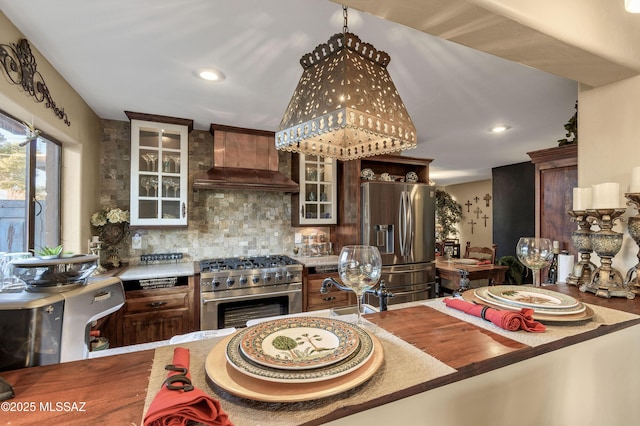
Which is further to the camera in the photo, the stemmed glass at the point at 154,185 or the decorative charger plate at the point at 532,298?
the stemmed glass at the point at 154,185

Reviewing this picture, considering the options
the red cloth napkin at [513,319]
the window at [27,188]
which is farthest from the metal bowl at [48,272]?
the window at [27,188]

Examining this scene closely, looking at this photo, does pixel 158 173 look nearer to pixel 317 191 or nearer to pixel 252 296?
pixel 252 296

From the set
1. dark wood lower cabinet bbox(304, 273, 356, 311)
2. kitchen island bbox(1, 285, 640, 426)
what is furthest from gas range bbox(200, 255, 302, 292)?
kitchen island bbox(1, 285, 640, 426)

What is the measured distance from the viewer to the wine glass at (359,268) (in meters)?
0.86

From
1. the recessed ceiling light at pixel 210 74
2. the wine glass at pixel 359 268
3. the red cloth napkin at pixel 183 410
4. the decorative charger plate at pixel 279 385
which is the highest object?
the recessed ceiling light at pixel 210 74

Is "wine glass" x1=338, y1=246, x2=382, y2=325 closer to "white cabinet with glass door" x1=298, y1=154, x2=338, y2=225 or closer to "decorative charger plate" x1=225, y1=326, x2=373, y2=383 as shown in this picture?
"decorative charger plate" x1=225, y1=326, x2=373, y2=383

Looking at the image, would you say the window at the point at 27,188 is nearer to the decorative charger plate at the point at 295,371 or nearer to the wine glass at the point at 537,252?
the decorative charger plate at the point at 295,371

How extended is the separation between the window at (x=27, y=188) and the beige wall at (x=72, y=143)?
61 mm

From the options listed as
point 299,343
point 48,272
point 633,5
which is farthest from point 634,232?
point 48,272

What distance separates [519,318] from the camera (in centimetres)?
85

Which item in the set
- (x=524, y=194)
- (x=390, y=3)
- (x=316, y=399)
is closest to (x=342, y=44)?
(x=390, y=3)

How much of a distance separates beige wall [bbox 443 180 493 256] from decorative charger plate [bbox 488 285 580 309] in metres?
6.88

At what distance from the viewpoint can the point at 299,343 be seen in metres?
0.67

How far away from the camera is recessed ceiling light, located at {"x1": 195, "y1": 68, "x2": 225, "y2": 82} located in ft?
6.31
